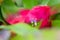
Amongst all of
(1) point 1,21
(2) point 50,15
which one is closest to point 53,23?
(2) point 50,15

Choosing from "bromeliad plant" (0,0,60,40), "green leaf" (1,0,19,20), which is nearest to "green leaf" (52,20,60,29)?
"bromeliad plant" (0,0,60,40)

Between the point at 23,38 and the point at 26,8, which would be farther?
the point at 26,8

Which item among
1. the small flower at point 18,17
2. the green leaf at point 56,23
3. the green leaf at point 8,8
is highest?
the green leaf at point 8,8

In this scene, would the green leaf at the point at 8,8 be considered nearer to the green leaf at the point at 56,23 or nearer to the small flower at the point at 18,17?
the small flower at the point at 18,17

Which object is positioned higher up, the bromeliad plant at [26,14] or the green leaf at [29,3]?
the green leaf at [29,3]

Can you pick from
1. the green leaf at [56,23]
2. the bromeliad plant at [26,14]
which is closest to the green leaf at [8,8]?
the bromeliad plant at [26,14]

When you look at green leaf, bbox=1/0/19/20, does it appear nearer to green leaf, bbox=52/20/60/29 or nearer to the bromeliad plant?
the bromeliad plant

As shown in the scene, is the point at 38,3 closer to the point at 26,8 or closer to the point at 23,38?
the point at 26,8
